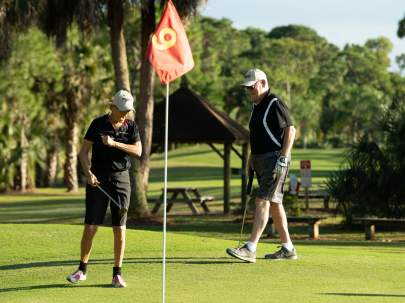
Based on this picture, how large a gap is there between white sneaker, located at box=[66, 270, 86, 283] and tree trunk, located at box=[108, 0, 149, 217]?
15.8 m

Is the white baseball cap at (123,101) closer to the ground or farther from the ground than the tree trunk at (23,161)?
farther from the ground

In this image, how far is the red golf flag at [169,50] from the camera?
10.2 meters

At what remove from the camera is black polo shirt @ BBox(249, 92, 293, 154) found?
1083cm

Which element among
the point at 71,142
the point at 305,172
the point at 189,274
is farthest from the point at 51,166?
the point at 189,274

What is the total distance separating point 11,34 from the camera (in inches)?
1136

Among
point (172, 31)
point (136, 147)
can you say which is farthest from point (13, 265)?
point (172, 31)

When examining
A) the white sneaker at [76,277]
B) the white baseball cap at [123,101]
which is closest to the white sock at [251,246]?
the white sneaker at [76,277]

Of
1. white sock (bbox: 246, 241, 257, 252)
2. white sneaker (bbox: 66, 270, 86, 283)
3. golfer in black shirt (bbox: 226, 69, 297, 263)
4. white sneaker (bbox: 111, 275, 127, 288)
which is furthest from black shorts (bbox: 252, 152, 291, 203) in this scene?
white sneaker (bbox: 66, 270, 86, 283)

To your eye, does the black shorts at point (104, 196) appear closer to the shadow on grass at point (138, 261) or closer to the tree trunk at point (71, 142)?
the shadow on grass at point (138, 261)

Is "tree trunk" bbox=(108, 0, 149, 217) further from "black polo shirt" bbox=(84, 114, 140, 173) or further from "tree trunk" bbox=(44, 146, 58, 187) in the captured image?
"tree trunk" bbox=(44, 146, 58, 187)

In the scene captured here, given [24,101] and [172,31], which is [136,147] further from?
[24,101]

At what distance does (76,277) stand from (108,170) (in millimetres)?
1086

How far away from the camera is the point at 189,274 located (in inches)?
404

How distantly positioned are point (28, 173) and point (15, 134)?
266 cm
